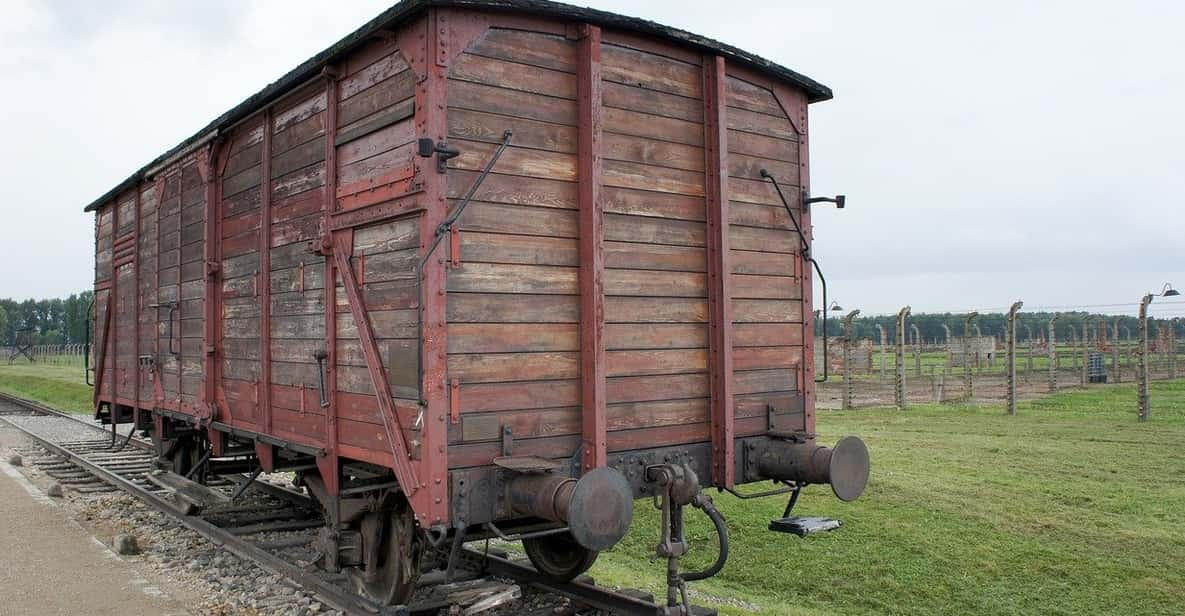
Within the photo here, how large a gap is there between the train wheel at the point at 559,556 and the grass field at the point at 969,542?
82 centimetres

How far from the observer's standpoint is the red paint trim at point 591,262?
504 centimetres

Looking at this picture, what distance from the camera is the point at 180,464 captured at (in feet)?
33.0

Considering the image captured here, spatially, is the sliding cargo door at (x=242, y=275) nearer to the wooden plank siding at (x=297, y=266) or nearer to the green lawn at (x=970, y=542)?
the wooden plank siding at (x=297, y=266)

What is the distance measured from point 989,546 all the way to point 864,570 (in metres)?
1.42

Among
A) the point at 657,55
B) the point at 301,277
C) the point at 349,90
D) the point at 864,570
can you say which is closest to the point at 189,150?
the point at 301,277

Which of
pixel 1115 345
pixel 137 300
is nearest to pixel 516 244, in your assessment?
pixel 137 300

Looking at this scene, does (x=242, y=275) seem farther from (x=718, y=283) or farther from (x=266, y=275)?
(x=718, y=283)

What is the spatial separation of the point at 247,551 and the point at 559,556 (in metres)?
2.84

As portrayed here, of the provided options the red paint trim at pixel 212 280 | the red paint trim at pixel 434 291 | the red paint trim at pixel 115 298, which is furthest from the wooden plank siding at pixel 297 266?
the red paint trim at pixel 115 298

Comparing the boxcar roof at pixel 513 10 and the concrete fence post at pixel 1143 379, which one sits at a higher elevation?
the boxcar roof at pixel 513 10

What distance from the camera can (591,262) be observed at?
198 inches

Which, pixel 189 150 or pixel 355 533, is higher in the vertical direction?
pixel 189 150

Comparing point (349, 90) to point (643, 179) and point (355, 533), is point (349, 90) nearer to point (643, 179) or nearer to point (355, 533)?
point (643, 179)

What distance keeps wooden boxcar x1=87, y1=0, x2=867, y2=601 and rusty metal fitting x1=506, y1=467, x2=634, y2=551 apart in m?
0.02
